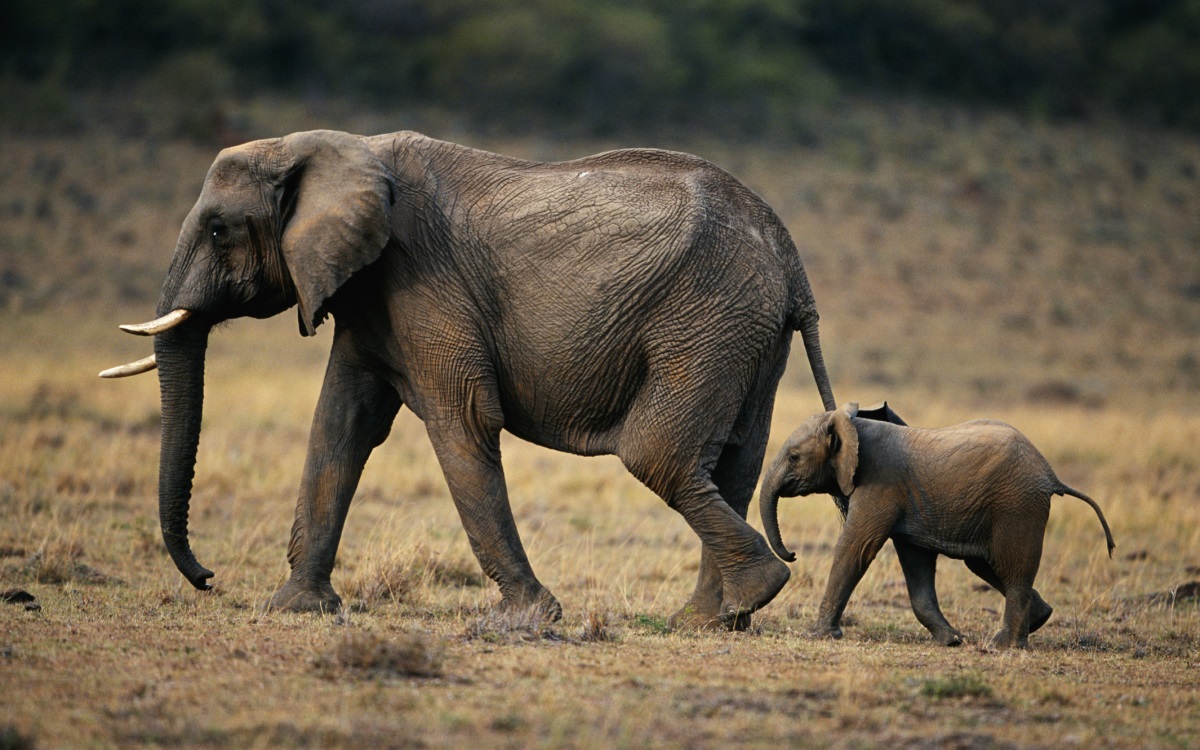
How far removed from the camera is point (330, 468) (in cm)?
941

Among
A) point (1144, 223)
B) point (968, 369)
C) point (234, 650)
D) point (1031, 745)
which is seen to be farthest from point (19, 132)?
point (1031, 745)

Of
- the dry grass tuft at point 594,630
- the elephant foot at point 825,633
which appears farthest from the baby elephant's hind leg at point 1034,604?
→ the dry grass tuft at point 594,630

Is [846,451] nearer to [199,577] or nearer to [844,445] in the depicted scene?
[844,445]

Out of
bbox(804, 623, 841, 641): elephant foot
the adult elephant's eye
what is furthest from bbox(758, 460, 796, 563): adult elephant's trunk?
the adult elephant's eye

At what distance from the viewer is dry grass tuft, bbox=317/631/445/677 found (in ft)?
22.9

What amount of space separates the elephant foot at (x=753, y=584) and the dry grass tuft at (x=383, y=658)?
7.78 feet

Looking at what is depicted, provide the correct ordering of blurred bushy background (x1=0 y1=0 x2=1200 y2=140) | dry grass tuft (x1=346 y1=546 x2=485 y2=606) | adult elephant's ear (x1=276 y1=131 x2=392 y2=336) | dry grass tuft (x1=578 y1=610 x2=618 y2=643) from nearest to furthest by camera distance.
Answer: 1. dry grass tuft (x1=578 y1=610 x2=618 y2=643)
2. adult elephant's ear (x1=276 y1=131 x2=392 y2=336)
3. dry grass tuft (x1=346 y1=546 x2=485 y2=606)
4. blurred bushy background (x1=0 y1=0 x2=1200 y2=140)

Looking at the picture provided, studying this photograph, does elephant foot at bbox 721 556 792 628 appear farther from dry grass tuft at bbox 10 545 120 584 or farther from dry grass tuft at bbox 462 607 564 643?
dry grass tuft at bbox 10 545 120 584

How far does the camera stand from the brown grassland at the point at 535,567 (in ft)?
21.2

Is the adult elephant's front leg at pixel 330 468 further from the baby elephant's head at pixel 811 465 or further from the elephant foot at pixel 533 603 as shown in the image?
the baby elephant's head at pixel 811 465

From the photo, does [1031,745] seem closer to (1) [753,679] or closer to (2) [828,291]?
(1) [753,679]

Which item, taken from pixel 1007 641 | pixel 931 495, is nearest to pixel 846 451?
pixel 931 495

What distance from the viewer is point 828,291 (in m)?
36.5

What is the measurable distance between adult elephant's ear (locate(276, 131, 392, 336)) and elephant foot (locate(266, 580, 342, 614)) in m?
1.68
